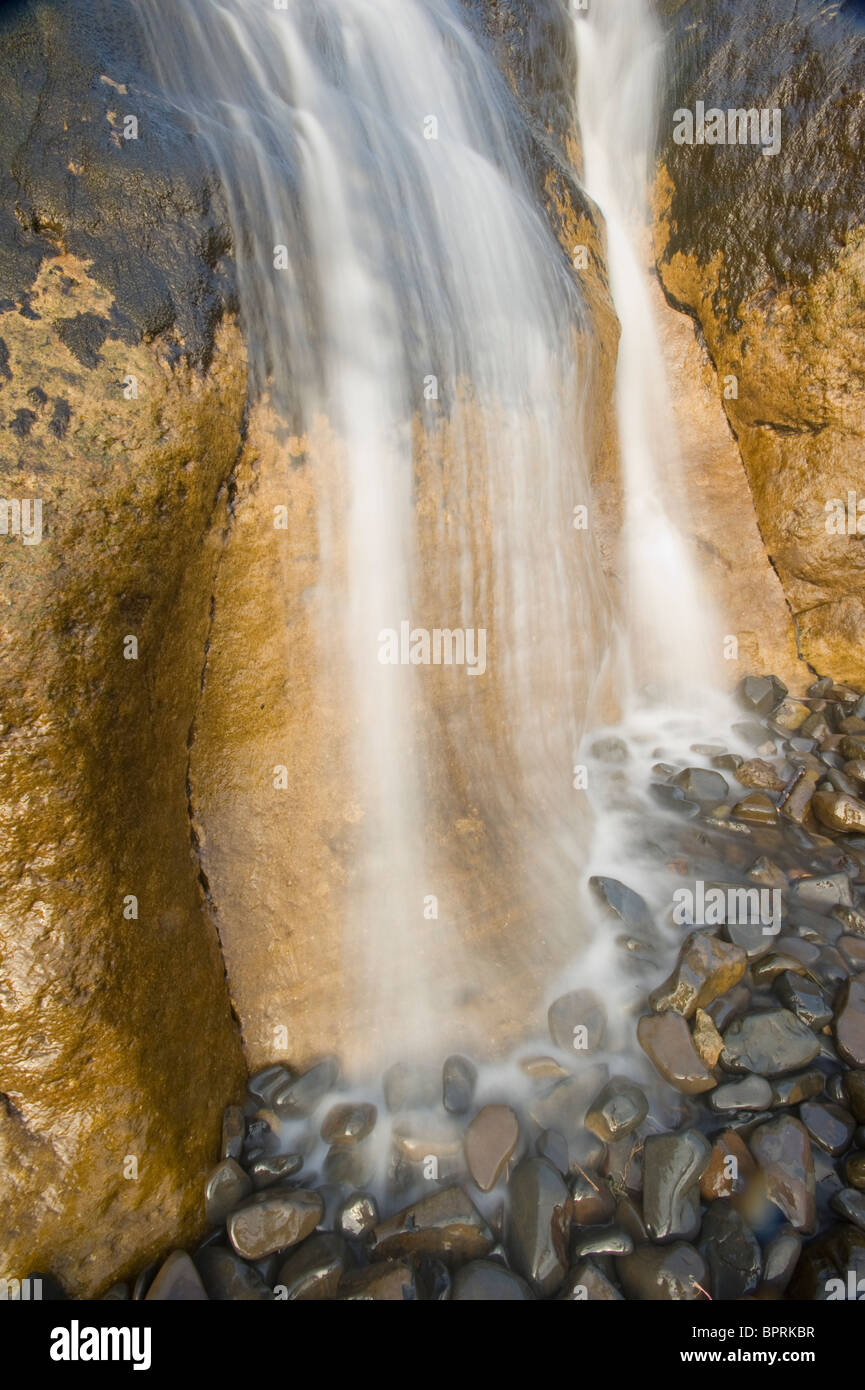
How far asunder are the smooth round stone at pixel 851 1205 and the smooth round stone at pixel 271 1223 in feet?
7.12

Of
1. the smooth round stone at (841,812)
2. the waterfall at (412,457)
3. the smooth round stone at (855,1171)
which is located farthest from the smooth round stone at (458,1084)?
the smooth round stone at (841,812)


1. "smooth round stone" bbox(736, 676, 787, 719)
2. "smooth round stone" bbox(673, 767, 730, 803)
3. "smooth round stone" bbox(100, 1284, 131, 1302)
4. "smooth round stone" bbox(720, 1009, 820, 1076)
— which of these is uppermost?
"smooth round stone" bbox(736, 676, 787, 719)

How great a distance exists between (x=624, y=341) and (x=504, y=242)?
91.3 inches

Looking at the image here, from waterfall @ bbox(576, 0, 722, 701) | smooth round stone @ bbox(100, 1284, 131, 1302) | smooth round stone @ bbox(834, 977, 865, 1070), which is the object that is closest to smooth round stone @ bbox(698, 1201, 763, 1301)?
smooth round stone @ bbox(834, 977, 865, 1070)

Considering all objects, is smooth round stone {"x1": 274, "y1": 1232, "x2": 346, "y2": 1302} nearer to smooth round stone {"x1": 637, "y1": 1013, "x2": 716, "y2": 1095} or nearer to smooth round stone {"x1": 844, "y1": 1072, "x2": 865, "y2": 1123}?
smooth round stone {"x1": 637, "y1": 1013, "x2": 716, "y2": 1095}

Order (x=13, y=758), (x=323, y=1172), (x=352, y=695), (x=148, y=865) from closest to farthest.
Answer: (x=13, y=758)
(x=148, y=865)
(x=323, y=1172)
(x=352, y=695)

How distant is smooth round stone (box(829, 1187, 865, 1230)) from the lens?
9.32 feet

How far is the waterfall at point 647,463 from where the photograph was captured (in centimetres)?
675

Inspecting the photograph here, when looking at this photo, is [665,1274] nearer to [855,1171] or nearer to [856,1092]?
[855,1171]

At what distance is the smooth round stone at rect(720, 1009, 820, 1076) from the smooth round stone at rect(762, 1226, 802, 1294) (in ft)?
2.37

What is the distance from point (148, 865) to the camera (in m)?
2.90

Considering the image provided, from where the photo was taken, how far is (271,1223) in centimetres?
286
